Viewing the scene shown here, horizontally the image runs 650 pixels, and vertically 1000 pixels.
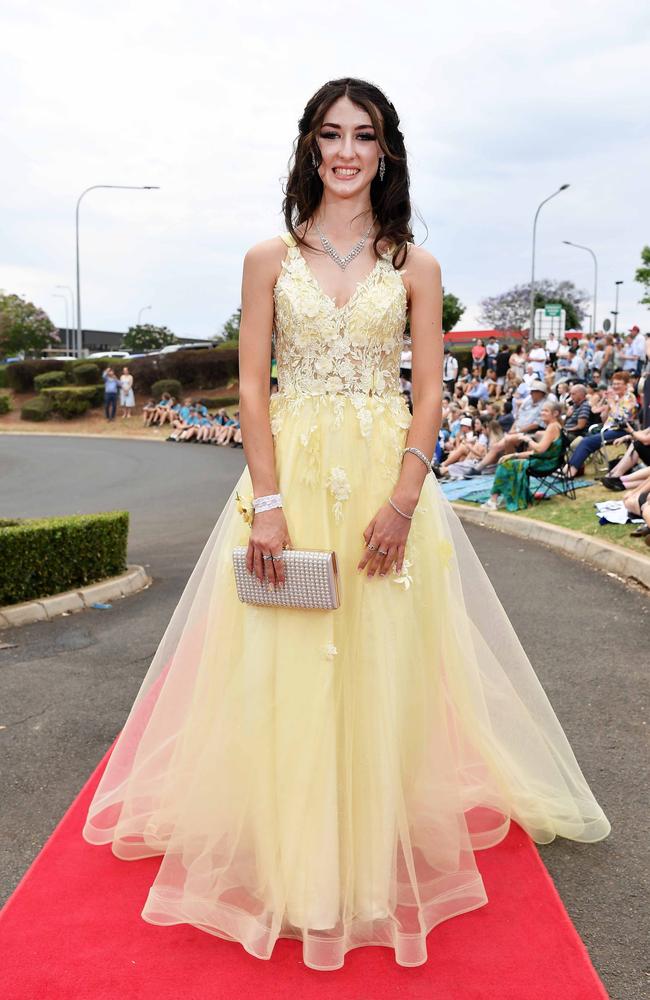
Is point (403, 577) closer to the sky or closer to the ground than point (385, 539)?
closer to the ground

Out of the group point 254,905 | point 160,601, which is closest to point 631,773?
point 254,905

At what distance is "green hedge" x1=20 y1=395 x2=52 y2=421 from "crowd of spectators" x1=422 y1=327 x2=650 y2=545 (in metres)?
19.3

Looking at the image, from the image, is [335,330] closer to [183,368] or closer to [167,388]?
[167,388]

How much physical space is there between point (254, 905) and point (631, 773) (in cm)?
200

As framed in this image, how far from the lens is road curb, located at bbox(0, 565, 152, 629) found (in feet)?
22.3

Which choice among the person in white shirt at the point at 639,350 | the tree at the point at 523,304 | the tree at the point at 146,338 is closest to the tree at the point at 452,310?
the tree at the point at 523,304

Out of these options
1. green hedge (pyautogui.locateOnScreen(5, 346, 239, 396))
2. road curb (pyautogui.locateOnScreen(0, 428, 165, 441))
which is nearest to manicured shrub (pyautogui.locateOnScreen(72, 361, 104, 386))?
green hedge (pyautogui.locateOnScreen(5, 346, 239, 396))

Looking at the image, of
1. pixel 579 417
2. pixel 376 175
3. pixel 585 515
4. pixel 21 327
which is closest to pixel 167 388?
pixel 579 417

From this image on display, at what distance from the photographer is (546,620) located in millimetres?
6754

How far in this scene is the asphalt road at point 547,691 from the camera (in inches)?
121

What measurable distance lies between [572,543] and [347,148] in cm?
760

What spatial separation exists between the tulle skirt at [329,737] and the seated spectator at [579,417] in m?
12.3

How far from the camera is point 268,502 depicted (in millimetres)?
2746

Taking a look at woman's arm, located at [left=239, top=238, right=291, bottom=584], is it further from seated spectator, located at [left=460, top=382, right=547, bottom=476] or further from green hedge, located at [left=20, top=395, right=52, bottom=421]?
green hedge, located at [left=20, top=395, right=52, bottom=421]
